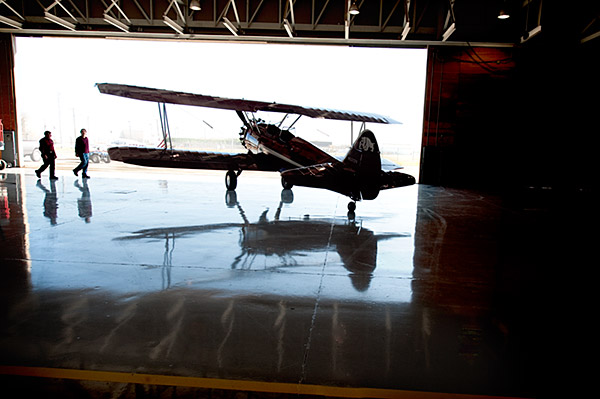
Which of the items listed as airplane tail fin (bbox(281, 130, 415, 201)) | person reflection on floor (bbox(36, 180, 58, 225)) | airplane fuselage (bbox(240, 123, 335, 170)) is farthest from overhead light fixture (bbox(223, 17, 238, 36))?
airplane tail fin (bbox(281, 130, 415, 201))

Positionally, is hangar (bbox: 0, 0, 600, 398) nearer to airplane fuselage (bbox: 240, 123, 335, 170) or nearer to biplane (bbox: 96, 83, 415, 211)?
biplane (bbox: 96, 83, 415, 211)

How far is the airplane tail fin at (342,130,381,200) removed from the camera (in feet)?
26.3

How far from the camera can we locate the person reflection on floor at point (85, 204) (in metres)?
7.40

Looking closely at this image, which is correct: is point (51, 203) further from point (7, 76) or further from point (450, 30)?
point (450, 30)

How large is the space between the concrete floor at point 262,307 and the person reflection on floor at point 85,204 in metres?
0.32

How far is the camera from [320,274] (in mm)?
4418

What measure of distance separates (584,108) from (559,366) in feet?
57.2

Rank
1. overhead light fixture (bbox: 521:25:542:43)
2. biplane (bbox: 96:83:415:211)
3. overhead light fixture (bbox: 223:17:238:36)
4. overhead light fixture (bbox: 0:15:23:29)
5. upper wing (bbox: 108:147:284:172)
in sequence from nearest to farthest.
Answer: biplane (bbox: 96:83:415:211)
upper wing (bbox: 108:147:284:172)
overhead light fixture (bbox: 521:25:542:43)
overhead light fixture (bbox: 223:17:238:36)
overhead light fixture (bbox: 0:15:23:29)

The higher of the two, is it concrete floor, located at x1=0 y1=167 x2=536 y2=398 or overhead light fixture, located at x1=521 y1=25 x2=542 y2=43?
overhead light fixture, located at x1=521 y1=25 x2=542 y2=43

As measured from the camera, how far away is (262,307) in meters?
3.40

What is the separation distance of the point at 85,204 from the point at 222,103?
4199 mm

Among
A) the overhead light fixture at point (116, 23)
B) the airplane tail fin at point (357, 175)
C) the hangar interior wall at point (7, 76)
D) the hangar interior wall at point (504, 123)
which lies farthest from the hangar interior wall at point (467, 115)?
the hangar interior wall at point (7, 76)

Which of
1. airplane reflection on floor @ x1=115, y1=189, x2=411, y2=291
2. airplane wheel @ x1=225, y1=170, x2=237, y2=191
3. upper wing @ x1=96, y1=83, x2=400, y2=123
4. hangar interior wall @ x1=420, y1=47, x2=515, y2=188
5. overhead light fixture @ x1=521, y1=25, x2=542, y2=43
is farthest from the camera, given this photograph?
hangar interior wall @ x1=420, y1=47, x2=515, y2=188

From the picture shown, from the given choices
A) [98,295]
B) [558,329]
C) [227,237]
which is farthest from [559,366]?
[227,237]
